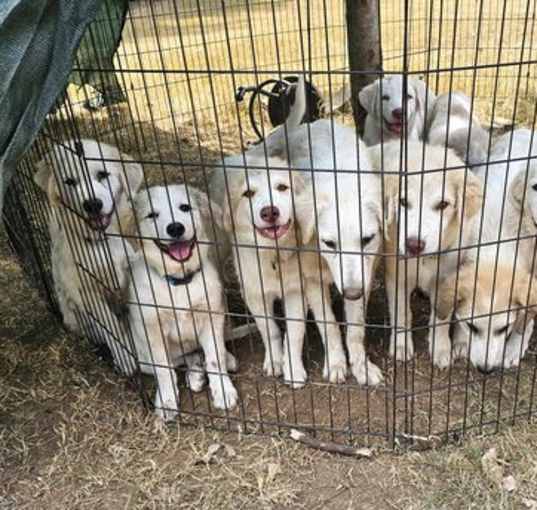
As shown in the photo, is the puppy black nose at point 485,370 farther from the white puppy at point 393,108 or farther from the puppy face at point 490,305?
the white puppy at point 393,108

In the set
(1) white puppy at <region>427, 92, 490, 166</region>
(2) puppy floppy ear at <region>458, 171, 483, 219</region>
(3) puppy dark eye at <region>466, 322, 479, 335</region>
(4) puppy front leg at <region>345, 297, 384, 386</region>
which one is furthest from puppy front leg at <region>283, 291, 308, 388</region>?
(1) white puppy at <region>427, 92, 490, 166</region>

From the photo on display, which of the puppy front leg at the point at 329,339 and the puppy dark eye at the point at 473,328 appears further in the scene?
the puppy front leg at the point at 329,339

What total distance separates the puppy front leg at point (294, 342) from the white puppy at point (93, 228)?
793 mm

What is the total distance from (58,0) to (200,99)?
5495mm

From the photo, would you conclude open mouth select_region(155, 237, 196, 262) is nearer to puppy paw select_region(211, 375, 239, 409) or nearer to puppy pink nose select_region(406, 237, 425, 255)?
puppy paw select_region(211, 375, 239, 409)

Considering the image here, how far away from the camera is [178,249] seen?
2.84m

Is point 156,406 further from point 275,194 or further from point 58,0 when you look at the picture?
point 58,0

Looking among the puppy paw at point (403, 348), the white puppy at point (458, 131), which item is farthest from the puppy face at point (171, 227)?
the white puppy at point (458, 131)

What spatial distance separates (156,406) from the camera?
10.3 feet

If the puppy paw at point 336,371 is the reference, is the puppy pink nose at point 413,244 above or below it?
above

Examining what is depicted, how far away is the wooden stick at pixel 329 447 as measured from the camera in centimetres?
282

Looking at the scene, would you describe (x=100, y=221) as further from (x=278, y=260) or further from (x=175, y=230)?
(x=278, y=260)

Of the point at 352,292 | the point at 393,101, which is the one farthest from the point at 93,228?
the point at 393,101

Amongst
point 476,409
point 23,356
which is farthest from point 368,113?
point 23,356
